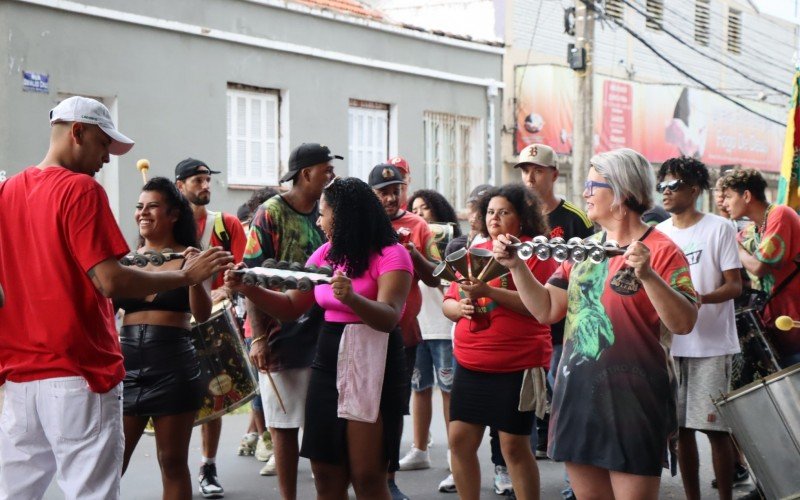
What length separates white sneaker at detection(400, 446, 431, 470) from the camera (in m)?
8.34

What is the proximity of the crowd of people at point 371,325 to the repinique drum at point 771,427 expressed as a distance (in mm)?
523

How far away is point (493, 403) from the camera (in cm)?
602

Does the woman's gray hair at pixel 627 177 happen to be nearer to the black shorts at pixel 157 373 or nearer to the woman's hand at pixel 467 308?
the woman's hand at pixel 467 308

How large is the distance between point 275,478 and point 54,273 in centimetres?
392

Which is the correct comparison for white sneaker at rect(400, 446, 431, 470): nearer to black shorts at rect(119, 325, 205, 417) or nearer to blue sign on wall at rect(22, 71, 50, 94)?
black shorts at rect(119, 325, 205, 417)

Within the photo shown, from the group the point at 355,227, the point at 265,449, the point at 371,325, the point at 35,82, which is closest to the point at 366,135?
the point at 35,82

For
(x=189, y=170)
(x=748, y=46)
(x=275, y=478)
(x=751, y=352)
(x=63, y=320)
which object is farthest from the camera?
(x=748, y=46)

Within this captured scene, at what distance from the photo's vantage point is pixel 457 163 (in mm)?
19219

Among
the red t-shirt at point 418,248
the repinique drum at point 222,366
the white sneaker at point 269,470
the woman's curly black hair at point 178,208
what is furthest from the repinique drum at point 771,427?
the white sneaker at point 269,470

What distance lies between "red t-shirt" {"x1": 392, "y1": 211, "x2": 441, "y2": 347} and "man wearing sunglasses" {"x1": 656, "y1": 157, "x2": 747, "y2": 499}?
1735 mm

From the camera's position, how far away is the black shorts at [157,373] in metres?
5.70

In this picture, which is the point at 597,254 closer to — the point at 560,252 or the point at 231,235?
the point at 560,252

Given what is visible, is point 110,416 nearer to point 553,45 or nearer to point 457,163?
point 457,163

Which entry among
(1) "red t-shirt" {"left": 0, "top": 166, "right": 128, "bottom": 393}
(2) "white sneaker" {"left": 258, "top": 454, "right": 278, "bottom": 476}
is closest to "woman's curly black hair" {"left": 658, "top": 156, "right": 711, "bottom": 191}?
(1) "red t-shirt" {"left": 0, "top": 166, "right": 128, "bottom": 393}
